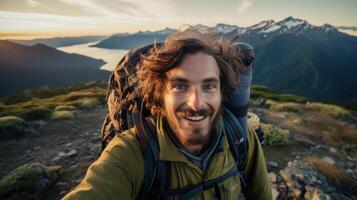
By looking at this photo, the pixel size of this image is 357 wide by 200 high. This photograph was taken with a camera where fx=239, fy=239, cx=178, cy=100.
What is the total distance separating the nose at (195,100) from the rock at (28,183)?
4.79 metres

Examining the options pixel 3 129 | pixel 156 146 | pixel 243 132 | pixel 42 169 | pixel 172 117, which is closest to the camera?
pixel 156 146

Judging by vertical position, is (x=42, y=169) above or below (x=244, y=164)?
below

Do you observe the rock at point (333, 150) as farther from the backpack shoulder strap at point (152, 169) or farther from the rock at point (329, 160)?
the backpack shoulder strap at point (152, 169)

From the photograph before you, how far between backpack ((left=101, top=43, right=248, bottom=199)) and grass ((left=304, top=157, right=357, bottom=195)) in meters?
4.98

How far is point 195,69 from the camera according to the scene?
2641 millimetres

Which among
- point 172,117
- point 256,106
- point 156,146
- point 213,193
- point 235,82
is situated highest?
point 235,82

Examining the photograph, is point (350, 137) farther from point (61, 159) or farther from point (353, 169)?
point (61, 159)

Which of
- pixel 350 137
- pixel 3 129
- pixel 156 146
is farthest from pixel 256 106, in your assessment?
pixel 156 146

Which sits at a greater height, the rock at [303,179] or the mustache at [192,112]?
the mustache at [192,112]

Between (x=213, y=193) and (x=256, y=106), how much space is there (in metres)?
15.9

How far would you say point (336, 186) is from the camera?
20.6 feet

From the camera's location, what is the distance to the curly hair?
8.98 ft

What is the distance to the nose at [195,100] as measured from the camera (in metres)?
2.50

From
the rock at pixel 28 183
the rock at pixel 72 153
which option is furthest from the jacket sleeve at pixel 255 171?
the rock at pixel 72 153
